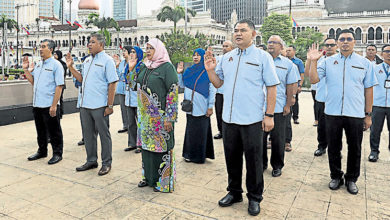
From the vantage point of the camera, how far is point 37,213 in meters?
3.41

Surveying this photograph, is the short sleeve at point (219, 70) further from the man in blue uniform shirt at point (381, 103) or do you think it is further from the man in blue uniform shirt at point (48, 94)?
the man in blue uniform shirt at point (381, 103)

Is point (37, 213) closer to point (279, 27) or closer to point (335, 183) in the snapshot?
point (335, 183)

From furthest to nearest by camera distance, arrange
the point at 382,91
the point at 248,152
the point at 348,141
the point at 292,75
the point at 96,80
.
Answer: the point at 382,91 → the point at 292,75 → the point at 96,80 → the point at 348,141 → the point at 248,152

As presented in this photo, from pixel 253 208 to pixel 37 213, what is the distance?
2285 millimetres

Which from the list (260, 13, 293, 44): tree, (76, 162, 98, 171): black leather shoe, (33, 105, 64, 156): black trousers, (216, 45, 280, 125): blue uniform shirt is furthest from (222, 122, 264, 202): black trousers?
(260, 13, 293, 44): tree

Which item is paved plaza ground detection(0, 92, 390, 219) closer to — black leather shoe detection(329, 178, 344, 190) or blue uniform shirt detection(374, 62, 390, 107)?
black leather shoe detection(329, 178, 344, 190)

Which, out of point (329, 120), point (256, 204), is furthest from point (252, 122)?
point (329, 120)

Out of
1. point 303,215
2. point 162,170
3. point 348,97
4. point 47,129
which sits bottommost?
point 303,215

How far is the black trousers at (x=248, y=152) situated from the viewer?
3.39 meters

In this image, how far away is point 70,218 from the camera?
10.8ft

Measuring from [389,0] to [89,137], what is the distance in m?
78.4

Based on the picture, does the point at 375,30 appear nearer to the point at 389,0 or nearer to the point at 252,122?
the point at 389,0

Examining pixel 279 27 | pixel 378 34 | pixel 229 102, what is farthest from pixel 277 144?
pixel 378 34

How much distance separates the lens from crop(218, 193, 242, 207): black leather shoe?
11.7 ft
